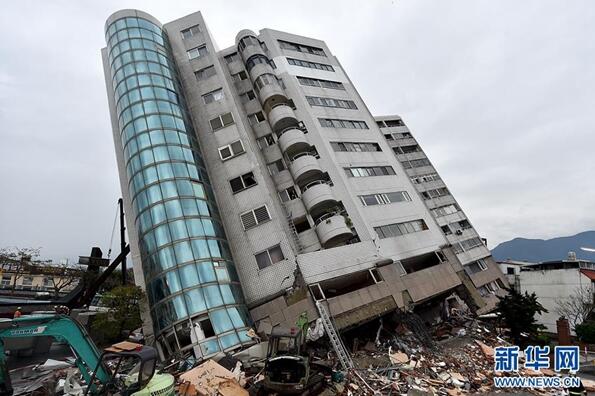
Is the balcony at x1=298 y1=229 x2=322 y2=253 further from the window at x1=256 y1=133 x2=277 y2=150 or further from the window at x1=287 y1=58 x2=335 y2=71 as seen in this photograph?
the window at x1=287 y1=58 x2=335 y2=71

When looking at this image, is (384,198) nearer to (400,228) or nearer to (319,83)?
(400,228)

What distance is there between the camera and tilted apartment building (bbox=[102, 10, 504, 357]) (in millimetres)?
19344

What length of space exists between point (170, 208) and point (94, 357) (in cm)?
1168

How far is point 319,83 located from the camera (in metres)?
35.2

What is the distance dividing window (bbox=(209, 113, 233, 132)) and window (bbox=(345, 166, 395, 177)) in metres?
11.8

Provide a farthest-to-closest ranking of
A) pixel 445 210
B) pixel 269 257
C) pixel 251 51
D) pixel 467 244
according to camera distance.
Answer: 1. pixel 445 210
2. pixel 467 244
3. pixel 251 51
4. pixel 269 257

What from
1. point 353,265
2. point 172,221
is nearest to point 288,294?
point 353,265

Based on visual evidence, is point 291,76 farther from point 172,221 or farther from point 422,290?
point 422,290

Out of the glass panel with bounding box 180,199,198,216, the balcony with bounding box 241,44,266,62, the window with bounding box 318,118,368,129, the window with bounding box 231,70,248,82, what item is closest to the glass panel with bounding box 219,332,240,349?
the glass panel with bounding box 180,199,198,216

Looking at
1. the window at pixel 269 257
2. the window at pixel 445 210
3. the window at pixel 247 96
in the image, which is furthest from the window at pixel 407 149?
the window at pixel 269 257

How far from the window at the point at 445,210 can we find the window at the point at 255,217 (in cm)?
2959

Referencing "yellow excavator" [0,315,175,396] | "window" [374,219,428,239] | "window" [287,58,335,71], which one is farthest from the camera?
"window" [287,58,335,71]

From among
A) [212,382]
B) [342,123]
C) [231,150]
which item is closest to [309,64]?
[342,123]

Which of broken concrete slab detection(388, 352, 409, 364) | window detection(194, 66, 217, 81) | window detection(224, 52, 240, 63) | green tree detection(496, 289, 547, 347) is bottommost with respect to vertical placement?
green tree detection(496, 289, 547, 347)
